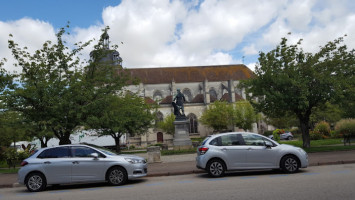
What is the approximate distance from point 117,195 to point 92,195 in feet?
2.55

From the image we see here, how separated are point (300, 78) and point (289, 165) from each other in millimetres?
8348

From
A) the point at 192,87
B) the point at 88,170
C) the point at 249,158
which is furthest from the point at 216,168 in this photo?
the point at 192,87

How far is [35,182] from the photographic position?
335 inches

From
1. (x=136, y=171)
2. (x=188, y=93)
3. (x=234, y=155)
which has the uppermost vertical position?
(x=188, y=93)

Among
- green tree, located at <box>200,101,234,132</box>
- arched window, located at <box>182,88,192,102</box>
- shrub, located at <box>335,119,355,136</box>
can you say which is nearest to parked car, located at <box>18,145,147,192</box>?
shrub, located at <box>335,119,355,136</box>

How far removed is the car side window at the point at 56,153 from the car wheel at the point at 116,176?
1.49 meters

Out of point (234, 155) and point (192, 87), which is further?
point (192, 87)

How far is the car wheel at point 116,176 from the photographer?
28.1 feet

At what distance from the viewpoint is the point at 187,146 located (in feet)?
68.1

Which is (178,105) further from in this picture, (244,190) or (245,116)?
(245,116)

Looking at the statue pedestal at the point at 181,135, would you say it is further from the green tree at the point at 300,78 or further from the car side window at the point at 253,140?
the car side window at the point at 253,140

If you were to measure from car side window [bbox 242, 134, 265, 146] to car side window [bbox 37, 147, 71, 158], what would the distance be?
5833 mm

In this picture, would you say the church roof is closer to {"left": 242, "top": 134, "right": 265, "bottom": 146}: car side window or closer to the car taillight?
{"left": 242, "top": 134, "right": 265, "bottom": 146}: car side window

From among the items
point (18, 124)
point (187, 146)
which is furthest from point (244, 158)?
point (187, 146)
